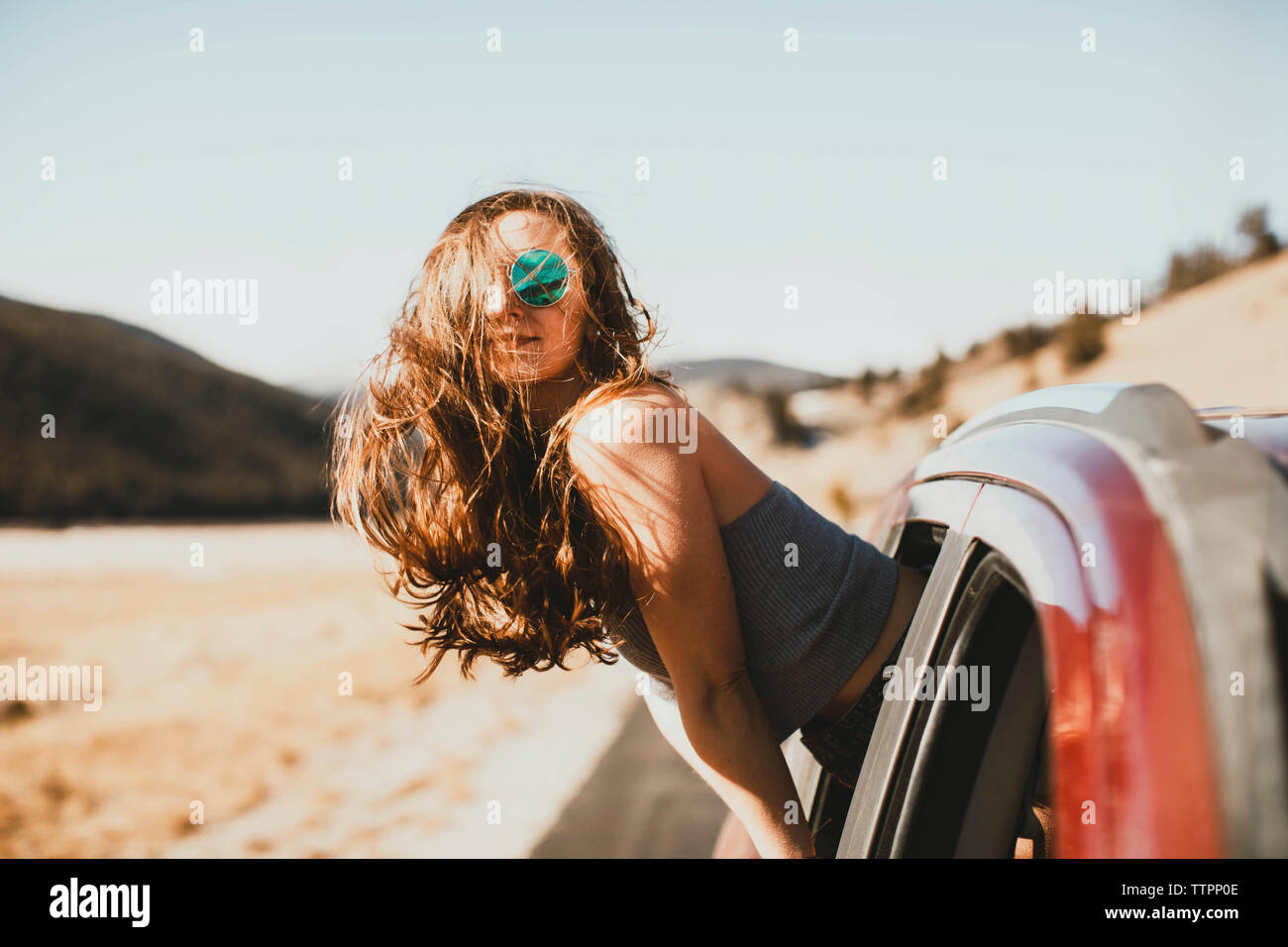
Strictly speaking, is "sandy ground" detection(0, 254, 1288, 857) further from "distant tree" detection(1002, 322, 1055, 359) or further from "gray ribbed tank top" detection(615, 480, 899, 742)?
"distant tree" detection(1002, 322, 1055, 359)

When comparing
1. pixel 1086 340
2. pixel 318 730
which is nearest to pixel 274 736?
pixel 318 730

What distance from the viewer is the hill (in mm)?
44969

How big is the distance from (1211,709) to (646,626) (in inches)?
45.4

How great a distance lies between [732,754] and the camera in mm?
1729

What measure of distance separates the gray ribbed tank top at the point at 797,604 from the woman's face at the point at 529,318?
19.2 inches

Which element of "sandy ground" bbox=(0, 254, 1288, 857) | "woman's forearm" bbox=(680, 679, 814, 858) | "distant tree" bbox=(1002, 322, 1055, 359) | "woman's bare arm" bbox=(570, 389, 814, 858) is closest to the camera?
"woman's bare arm" bbox=(570, 389, 814, 858)

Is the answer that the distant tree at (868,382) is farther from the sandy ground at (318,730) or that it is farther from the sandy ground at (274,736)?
the sandy ground at (274,736)

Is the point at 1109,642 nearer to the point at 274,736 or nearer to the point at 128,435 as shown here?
the point at 274,736

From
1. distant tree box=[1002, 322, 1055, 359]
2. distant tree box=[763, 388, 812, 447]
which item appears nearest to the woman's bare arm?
distant tree box=[1002, 322, 1055, 359]

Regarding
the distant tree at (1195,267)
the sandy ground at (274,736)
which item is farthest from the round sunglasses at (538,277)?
the distant tree at (1195,267)

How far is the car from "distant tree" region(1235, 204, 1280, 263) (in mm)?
38664

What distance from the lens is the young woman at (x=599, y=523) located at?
1646 millimetres

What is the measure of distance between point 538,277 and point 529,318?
0.27 ft
